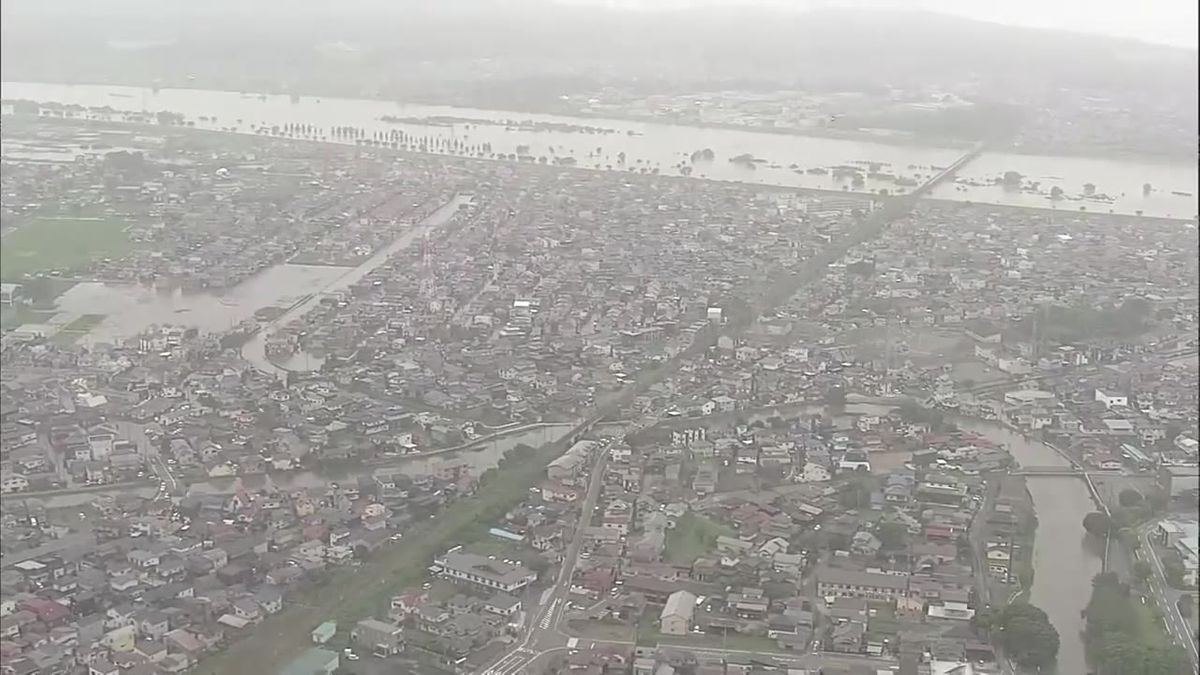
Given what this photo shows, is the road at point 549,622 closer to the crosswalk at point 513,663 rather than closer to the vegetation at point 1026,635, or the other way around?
the crosswalk at point 513,663

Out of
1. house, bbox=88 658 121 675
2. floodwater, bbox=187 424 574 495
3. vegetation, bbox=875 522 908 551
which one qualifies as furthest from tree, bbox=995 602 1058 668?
house, bbox=88 658 121 675

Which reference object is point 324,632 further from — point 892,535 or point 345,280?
point 345,280

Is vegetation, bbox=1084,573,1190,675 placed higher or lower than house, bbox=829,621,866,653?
higher

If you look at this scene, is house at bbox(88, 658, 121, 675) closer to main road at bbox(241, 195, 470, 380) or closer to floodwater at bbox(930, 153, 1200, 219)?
main road at bbox(241, 195, 470, 380)

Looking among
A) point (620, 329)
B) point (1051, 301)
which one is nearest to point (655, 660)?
point (620, 329)

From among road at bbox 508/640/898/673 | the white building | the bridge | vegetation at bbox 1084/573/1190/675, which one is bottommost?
road at bbox 508/640/898/673

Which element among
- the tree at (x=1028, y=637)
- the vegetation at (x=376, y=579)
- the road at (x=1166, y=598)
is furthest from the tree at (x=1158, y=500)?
the vegetation at (x=376, y=579)

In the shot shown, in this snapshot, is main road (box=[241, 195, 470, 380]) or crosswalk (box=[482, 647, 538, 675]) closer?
crosswalk (box=[482, 647, 538, 675])
